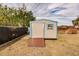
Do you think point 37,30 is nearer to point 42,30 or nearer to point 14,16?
point 42,30

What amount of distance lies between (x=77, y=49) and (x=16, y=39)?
0.56 meters

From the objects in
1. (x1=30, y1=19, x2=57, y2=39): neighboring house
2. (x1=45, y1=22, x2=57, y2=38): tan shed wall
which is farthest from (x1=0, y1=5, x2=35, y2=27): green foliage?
(x1=45, y1=22, x2=57, y2=38): tan shed wall

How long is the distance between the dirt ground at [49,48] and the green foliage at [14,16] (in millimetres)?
151

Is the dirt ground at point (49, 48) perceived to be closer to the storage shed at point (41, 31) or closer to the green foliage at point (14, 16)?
the storage shed at point (41, 31)

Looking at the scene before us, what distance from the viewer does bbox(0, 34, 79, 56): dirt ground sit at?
163 centimetres

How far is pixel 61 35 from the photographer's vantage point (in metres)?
1.65

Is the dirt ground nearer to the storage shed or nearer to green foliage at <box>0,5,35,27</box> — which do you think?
the storage shed

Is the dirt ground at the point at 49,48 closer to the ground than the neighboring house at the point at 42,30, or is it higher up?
closer to the ground

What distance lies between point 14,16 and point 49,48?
0.43 metres

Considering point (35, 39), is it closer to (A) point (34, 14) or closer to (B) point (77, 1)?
(A) point (34, 14)

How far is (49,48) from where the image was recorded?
1635mm

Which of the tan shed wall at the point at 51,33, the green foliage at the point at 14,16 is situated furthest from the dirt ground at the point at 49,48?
the green foliage at the point at 14,16

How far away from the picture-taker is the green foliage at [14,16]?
1651 mm

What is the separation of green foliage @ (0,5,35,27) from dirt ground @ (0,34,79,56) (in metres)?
0.15
